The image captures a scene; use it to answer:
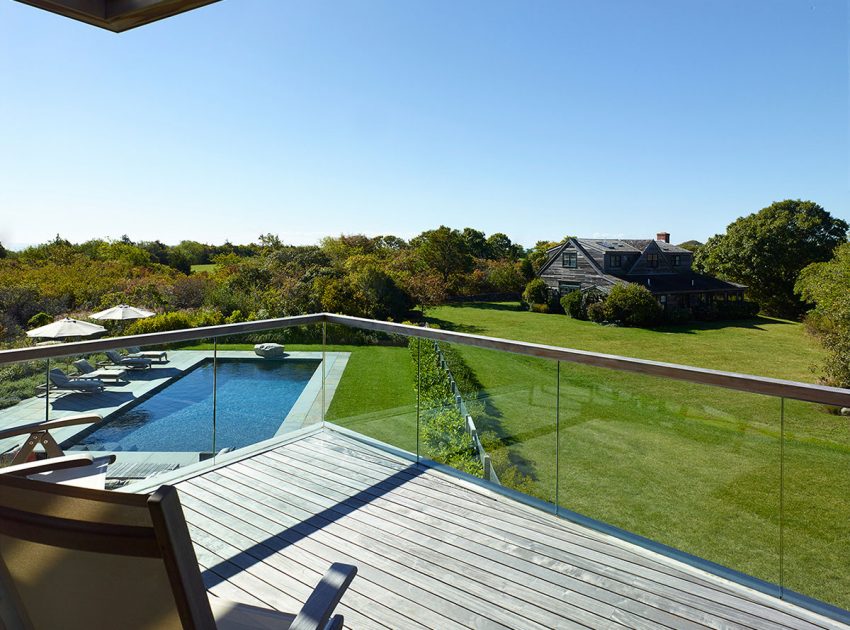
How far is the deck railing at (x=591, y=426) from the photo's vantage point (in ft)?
7.35

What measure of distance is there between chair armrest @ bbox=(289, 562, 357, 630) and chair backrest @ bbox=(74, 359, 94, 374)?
2419 millimetres

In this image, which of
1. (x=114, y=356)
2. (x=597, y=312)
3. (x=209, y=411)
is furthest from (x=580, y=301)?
(x=114, y=356)

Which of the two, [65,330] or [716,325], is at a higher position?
[65,330]

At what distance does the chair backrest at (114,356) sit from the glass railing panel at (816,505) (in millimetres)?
3523

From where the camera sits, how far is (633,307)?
105 feet

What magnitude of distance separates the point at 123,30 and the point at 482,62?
33.5 m

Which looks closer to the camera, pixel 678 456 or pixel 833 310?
pixel 678 456

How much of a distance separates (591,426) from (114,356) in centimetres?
287

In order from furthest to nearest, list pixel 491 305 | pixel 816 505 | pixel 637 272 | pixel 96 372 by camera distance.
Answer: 1. pixel 637 272
2. pixel 491 305
3. pixel 96 372
4. pixel 816 505

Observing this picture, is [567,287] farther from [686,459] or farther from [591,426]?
[686,459]

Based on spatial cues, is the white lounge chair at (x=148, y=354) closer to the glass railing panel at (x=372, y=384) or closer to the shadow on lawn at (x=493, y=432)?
the glass railing panel at (x=372, y=384)

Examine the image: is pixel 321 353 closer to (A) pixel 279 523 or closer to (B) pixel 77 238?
(A) pixel 279 523

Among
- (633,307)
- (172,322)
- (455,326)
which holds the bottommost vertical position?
(455,326)

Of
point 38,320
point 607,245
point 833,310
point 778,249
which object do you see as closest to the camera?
point 38,320
